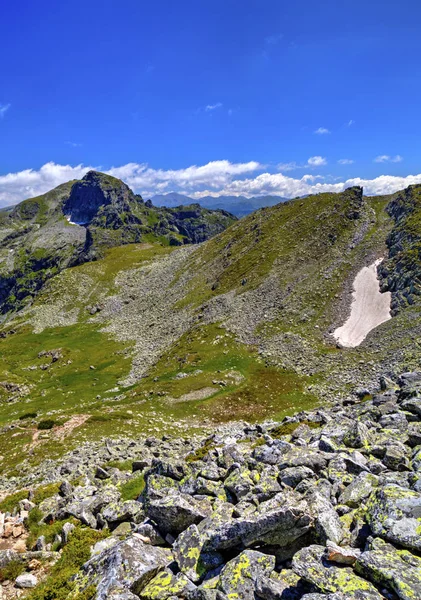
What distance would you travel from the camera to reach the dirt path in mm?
65562

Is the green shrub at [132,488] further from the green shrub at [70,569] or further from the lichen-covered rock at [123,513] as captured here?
the green shrub at [70,569]

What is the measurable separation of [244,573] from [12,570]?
10719mm

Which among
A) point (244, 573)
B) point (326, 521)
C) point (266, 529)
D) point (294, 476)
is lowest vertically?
point (294, 476)

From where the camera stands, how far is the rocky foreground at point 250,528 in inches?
380

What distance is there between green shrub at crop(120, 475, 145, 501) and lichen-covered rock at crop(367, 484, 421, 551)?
46.0 ft

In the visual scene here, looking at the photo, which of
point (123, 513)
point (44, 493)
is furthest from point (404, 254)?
point (44, 493)

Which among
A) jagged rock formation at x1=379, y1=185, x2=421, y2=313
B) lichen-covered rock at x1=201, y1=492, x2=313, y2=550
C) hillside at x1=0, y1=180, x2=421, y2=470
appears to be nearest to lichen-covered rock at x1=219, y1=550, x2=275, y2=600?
lichen-covered rock at x1=201, y1=492, x2=313, y2=550

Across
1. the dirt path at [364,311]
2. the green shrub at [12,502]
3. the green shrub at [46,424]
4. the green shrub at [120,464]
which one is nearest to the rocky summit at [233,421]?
the green shrub at [12,502]

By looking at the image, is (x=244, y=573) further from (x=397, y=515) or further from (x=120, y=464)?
(x=120, y=464)

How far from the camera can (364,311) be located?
235 ft

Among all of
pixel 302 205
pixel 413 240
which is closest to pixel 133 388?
pixel 413 240

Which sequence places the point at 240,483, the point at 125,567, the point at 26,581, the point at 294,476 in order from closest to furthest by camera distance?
the point at 125,567
the point at 26,581
the point at 294,476
the point at 240,483

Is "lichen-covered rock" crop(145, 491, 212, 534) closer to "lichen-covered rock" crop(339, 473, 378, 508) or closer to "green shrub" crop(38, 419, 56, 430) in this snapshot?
"lichen-covered rock" crop(339, 473, 378, 508)

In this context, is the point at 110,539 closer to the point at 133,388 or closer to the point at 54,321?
the point at 133,388
